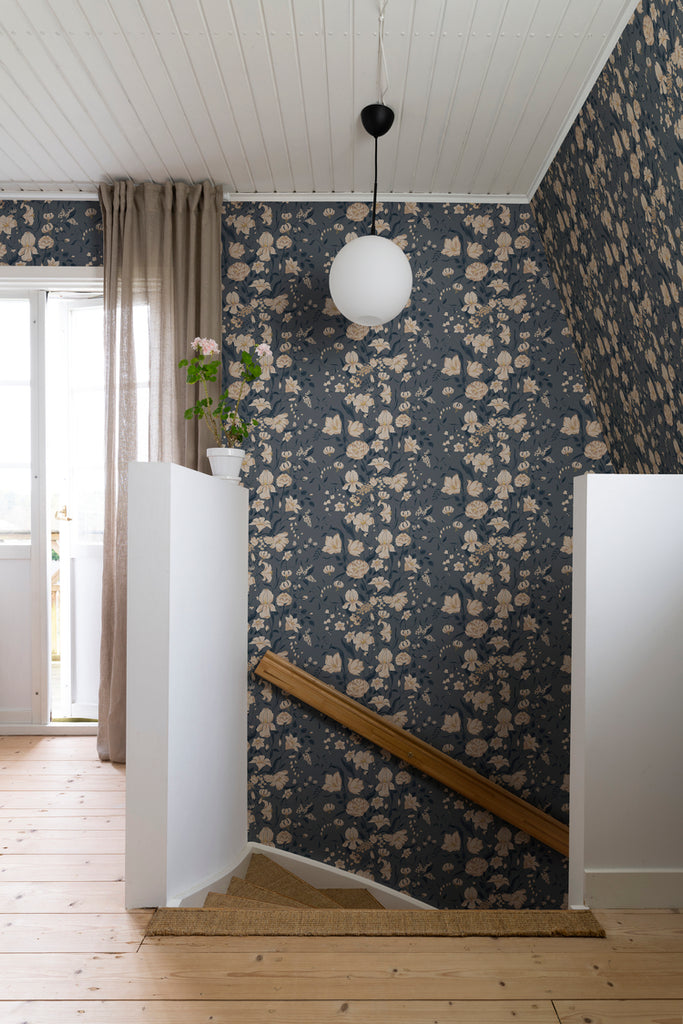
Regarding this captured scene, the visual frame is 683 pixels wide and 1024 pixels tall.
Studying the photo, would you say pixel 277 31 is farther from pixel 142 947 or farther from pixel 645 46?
pixel 142 947

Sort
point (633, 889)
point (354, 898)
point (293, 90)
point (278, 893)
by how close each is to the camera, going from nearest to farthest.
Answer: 1. point (633, 889)
2. point (293, 90)
3. point (278, 893)
4. point (354, 898)

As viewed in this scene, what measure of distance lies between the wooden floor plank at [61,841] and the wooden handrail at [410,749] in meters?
0.87

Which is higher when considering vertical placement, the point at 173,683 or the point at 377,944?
the point at 173,683

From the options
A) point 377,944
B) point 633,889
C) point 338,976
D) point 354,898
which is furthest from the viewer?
point 354,898

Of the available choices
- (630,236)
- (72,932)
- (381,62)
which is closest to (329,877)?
(72,932)

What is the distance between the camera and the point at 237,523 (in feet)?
8.86

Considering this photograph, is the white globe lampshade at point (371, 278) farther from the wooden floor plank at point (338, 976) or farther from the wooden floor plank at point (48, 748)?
the wooden floor plank at point (48, 748)

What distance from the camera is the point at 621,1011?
4.52 feet

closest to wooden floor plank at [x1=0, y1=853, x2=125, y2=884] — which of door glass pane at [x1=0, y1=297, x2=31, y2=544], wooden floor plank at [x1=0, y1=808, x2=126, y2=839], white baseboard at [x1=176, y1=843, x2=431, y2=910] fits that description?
wooden floor plank at [x1=0, y1=808, x2=126, y2=839]

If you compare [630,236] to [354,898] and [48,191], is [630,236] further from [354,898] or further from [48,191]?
[354,898]

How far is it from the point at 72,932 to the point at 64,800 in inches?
39.2

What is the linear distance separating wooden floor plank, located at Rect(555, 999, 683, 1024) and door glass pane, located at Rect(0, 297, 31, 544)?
9.59 ft

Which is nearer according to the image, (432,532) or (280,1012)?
(280,1012)

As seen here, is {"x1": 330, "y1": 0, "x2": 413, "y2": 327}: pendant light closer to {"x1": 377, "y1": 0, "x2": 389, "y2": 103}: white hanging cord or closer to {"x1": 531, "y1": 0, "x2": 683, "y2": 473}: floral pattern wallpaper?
{"x1": 377, "y1": 0, "x2": 389, "y2": 103}: white hanging cord
